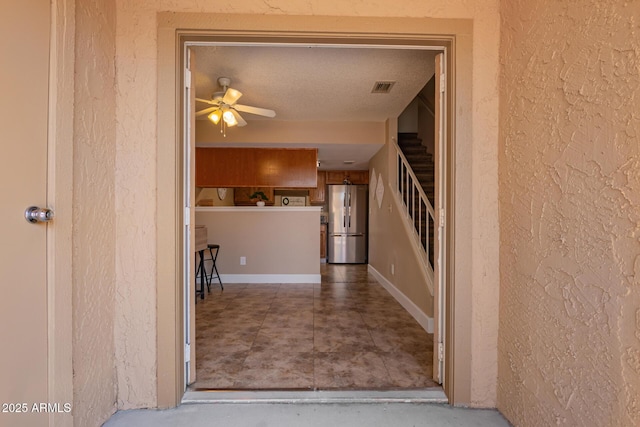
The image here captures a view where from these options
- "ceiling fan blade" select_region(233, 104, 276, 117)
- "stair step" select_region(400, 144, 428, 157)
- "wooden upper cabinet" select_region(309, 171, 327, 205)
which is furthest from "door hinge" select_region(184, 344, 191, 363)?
"wooden upper cabinet" select_region(309, 171, 327, 205)

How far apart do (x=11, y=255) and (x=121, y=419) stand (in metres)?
1.04

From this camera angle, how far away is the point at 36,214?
43.1 inches

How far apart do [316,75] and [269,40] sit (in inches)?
51.6

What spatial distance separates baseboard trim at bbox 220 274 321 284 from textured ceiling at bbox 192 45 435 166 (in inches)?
100

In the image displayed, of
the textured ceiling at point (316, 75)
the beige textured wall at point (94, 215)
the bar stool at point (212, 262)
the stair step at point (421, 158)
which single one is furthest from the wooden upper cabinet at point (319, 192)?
the beige textured wall at point (94, 215)

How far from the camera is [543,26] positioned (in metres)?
1.33

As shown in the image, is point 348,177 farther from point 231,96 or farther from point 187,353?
point 187,353

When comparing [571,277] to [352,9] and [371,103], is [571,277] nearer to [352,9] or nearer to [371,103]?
[352,9]

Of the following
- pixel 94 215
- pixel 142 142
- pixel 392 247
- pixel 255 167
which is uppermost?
pixel 255 167

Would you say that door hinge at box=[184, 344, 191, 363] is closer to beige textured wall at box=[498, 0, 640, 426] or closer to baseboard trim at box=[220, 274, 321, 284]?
beige textured wall at box=[498, 0, 640, 426]

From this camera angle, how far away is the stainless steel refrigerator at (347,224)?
7.27 m

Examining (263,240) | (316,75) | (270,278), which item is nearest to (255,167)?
(263,240)

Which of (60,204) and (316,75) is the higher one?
(316,75)

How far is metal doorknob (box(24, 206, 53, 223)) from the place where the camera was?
1081mm
